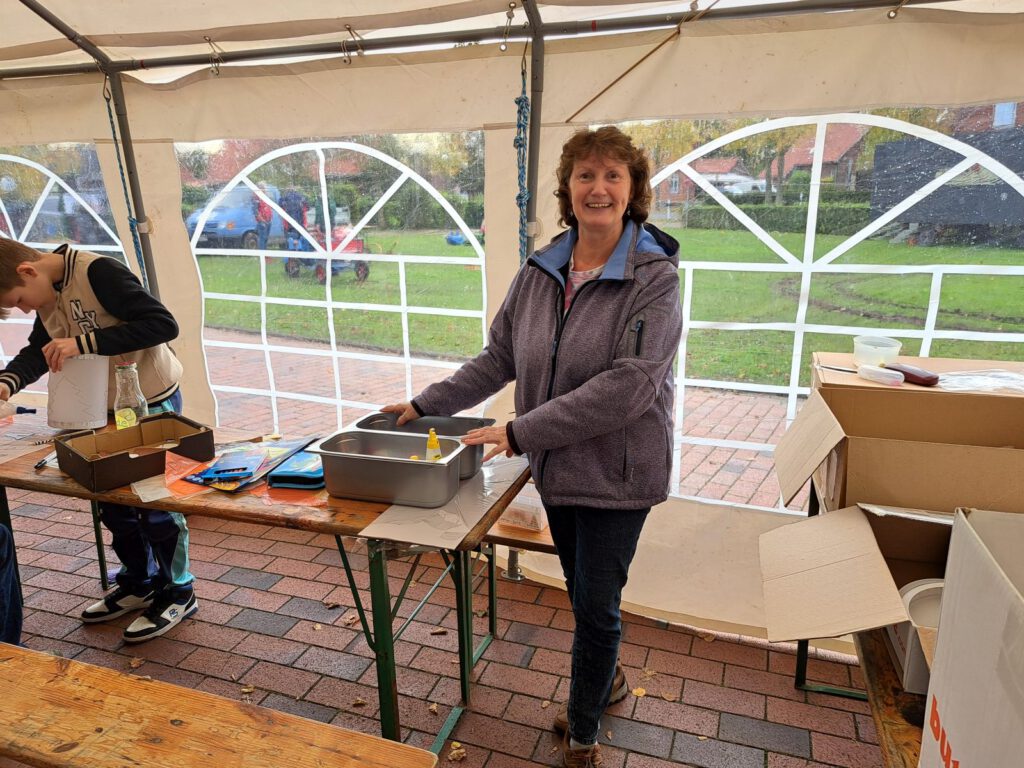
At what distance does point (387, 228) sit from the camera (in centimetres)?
303

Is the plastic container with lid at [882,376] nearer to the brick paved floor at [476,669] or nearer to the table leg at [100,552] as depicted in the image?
the brick paved floor at [476,669]

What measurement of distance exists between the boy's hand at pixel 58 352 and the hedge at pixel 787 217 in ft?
7.32

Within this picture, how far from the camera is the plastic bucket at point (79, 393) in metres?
2.12

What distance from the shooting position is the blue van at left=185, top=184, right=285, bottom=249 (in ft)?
10.6

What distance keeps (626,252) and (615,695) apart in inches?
62.7

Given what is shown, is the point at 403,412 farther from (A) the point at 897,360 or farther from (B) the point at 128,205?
(B) the point at 128,205

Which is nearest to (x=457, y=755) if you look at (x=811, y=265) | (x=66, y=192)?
(x=811, y=265)

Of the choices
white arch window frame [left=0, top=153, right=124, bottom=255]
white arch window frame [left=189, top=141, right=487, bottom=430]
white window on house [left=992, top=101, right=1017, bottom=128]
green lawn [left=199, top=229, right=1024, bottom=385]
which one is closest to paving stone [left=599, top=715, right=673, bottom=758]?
green lawn [left=199, top=229, right=1024, bottom=385]

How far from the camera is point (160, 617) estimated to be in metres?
2.74

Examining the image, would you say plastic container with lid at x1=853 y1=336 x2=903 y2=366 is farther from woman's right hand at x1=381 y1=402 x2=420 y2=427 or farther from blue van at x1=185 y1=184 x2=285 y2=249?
blue van at x1=185 y1=184 x2=285 y2=249

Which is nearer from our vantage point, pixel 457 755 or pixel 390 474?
pixel 390 474

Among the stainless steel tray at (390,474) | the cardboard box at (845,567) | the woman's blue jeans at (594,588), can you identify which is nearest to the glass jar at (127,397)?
the stainless steel tray at (390,474)

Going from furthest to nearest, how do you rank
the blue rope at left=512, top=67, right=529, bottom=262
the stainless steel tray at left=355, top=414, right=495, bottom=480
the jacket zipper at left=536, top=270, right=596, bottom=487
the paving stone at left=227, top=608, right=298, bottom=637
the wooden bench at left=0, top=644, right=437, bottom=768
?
the paving stone at left=227, top=608, right=298, bottom=637 → the blue rope at left=512, top=67, right=529, bottom=262 → the stainless steel tray at left=355, top=414, right=495, bottom=480 → the jacket zipper at left=536, top=270, right=596, bottom=487 → the wooden bench at left=0, top=644, right=437, bottom=768

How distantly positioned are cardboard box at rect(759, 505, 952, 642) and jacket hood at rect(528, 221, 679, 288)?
0.72 m
